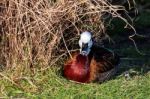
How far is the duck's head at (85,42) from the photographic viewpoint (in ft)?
21.3

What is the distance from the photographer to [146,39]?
897 cm

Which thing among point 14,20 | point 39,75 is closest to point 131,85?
point 39,75

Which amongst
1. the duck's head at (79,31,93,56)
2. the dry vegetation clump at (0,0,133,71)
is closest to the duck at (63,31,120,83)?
the duck's head at (79,31,93,56)

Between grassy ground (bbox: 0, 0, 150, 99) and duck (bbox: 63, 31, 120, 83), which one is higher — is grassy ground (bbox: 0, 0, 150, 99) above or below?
below

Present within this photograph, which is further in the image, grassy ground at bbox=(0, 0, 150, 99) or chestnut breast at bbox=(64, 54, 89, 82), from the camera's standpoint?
chestnut breast at bbox=(64, 54, 89, 82)

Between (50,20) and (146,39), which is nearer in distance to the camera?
(50,20)

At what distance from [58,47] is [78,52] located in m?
0.25

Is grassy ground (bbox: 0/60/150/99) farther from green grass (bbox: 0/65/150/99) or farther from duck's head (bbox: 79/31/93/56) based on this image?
duck's head (bbox: 79/31/93/56)

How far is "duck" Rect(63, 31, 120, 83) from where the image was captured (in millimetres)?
6551

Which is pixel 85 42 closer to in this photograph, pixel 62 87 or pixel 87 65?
pixel 87 65

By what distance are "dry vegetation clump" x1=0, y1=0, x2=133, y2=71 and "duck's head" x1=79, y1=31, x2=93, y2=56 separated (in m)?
0.24

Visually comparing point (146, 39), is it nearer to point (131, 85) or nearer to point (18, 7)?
point (131, 85)

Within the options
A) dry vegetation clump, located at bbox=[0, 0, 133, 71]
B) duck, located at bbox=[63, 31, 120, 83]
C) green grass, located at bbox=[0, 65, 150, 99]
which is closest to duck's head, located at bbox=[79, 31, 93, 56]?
duck, located at bbox=[63, 31, 120, 83]

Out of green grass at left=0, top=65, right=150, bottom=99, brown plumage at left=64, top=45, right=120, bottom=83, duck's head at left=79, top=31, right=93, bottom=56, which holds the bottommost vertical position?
green grass at left=0, top=65, right=150, bottom=99
